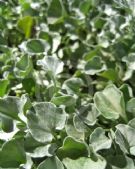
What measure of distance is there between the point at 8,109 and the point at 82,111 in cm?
22

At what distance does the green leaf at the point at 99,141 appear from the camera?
1.15 m

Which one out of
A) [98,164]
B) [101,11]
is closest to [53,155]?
[98,164]

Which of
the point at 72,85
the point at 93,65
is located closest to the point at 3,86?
the point at 72,85

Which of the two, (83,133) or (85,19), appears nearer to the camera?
(83,133)

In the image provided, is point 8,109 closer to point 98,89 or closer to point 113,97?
point 113,97

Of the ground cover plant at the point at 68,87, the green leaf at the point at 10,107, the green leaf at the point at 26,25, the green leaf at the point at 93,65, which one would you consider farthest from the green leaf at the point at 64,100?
the green leaf at the point at 26,25

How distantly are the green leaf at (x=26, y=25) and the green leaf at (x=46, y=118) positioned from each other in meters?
0.65

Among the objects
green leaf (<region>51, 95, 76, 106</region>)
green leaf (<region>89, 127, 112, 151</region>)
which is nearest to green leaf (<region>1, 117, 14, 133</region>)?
green leaf (<region>51, 95, 76, 106</region>)

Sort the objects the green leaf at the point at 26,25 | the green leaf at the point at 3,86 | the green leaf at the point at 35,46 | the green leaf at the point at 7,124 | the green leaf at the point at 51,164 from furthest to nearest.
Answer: the green leaf at the point at 26,25
the green leaf at the point at 35,46
the green leaf at the point at 3,86
the green leaf at the point at 7,124
the green leaf at the point at 51,164

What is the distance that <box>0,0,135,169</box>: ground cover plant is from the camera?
1170 mm

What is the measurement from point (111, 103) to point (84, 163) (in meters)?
0.24

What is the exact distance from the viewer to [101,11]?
5.75 ft

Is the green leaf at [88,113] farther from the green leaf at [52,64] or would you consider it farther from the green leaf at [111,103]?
the green leaf at [52,64]

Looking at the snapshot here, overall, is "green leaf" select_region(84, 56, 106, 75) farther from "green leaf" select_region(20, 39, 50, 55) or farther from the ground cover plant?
"green leaf" select_region(20, 39, 50, 55)
